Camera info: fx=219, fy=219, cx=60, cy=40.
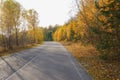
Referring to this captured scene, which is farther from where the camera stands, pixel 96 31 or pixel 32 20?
pixel 32 20

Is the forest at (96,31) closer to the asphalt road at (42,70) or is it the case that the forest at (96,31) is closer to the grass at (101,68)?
the grass at (101,68)

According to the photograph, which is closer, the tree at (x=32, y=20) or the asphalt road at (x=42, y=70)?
the asphalt road at (x=42, y=70)

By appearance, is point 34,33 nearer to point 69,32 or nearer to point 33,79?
point 69,32

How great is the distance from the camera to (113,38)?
683 inches

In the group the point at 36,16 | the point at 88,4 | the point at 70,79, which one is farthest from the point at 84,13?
the point at 36,16

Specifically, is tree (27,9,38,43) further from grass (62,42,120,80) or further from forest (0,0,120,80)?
grass (62,42,120,80)

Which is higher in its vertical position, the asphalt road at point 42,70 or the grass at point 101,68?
the asphalt road at point 42,70

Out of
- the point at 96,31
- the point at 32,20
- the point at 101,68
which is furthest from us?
the point at 32,20

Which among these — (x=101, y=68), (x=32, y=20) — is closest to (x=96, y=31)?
(x=101, y=68)

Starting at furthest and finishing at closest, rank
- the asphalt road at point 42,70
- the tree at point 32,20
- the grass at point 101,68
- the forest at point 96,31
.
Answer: the tree at point 32,20 → the forest at point 96,31 → the grass at point 101,68 → the asphalt road at point 42,70

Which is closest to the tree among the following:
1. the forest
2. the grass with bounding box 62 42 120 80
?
the forest

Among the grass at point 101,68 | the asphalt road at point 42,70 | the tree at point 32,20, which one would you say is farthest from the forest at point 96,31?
the tree at point 32,20

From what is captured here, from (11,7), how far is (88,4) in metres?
15.9

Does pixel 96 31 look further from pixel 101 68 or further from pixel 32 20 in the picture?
pixel 32 20
